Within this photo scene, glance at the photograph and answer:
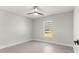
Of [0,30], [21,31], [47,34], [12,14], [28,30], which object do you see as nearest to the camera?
[0,30]

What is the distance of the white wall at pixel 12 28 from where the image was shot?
11.0 ft

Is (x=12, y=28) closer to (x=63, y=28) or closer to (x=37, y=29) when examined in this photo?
(x=37, y=29)

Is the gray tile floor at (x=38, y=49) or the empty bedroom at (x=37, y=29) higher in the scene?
the empty bedroom at (x=37, y=29)

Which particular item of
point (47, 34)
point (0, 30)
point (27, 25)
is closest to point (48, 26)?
point (47, 34)

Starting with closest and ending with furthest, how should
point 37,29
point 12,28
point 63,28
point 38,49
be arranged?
point 38,49 < point 12,28 < point 63,28 < point 37,29

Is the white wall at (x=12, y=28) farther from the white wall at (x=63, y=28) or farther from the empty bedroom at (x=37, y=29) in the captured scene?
the white wall at (x=63, y=28)

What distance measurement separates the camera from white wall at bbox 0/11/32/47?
3.36 m

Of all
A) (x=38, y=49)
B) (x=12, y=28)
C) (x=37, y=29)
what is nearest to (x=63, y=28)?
(x=38, y=49)

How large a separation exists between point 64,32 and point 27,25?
257 centimetres

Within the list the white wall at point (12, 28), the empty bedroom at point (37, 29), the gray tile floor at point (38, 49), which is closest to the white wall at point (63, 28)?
the empty bedroom at point (37, 29)

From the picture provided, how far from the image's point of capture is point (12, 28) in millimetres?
3883
